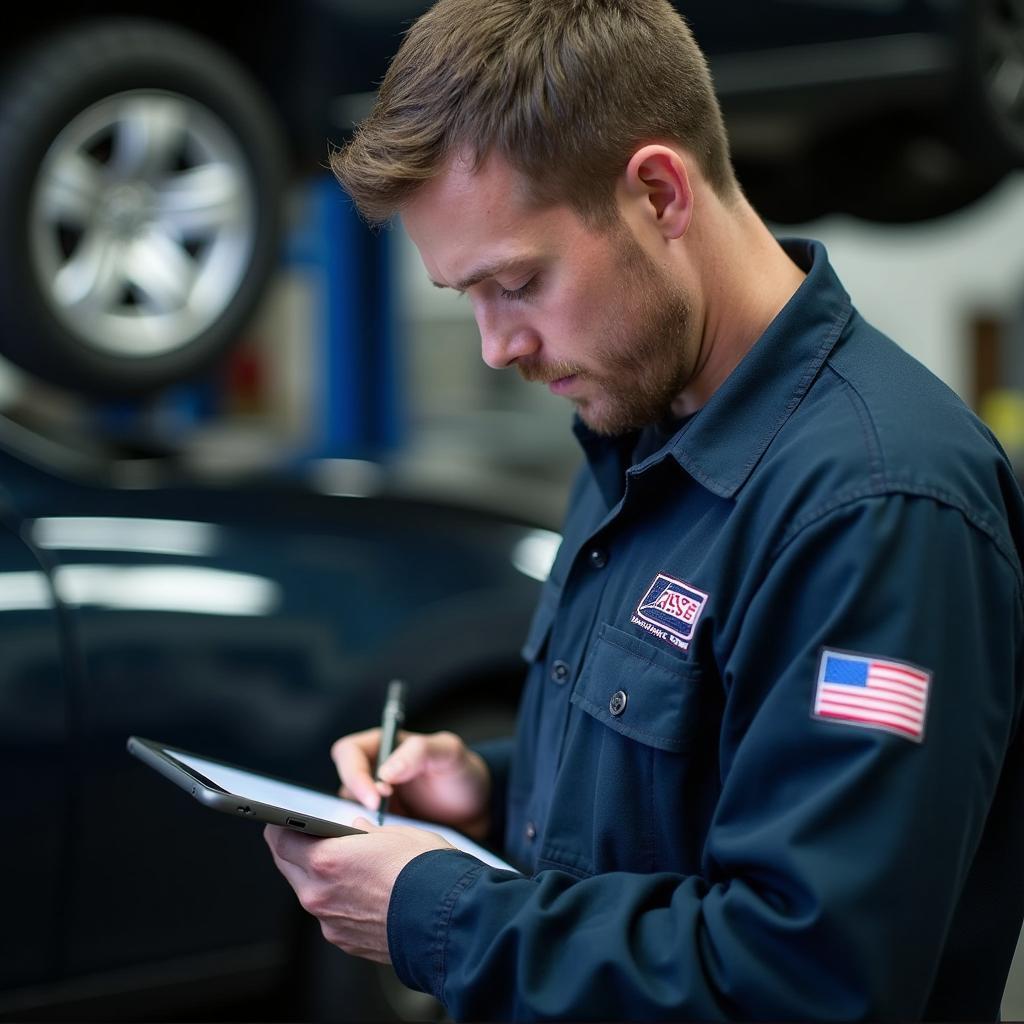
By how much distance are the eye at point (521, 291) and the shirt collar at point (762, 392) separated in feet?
0.56

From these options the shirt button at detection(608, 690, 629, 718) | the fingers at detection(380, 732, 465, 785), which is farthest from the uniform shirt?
the fingers at detection(380, 732, 465, 785)

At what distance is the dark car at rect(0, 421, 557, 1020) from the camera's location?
74.0 inches

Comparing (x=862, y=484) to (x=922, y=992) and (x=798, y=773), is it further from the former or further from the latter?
(x=922, y=992)

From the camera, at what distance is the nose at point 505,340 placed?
110 cm

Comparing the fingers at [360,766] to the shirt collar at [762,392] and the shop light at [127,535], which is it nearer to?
the shirt collar at [762,392]

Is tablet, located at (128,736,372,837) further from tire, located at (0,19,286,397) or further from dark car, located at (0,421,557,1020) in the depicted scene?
tire, located at (0,19,286,397)

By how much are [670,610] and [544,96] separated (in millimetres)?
408

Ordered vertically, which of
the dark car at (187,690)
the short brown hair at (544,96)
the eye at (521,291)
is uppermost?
the short brown hair at (544,96)

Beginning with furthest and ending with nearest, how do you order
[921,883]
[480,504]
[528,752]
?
[480,504], [528,752], [921,883]

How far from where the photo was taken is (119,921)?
1.94m

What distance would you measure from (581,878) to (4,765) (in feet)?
3.57

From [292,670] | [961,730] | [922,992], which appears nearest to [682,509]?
[961,730]

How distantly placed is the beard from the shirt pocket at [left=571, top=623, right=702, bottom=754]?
189 millimetres

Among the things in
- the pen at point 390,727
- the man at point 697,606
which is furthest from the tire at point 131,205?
the man at point 697,606
